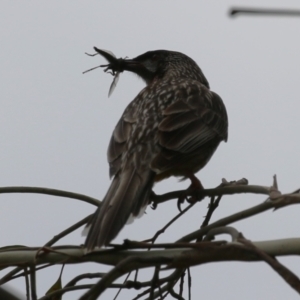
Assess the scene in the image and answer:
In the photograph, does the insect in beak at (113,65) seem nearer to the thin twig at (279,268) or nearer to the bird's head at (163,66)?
the bird's head at (163,66)

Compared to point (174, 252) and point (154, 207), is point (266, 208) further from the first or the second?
point (154, 207)

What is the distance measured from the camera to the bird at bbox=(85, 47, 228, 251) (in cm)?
370

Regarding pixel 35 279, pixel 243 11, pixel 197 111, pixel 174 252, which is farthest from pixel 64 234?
pixel 197 111

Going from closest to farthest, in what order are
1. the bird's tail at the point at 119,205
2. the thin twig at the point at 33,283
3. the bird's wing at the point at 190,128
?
the thin twig at the point at 33,283
the bird's tail at the point at 119,205
the bird's wing at the point at 190,128

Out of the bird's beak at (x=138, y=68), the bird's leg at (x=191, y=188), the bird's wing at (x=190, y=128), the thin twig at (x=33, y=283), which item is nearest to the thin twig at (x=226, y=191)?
the bird's leg at (x=191, y=188)

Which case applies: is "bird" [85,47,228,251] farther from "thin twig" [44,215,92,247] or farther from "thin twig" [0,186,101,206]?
"thin twig" [0,186,101,206]

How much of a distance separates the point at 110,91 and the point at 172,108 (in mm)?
707

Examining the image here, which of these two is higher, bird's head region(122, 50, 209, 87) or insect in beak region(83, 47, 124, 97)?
A: bird's head region(122, 50, 209, 87)

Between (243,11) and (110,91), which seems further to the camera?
(110,91)

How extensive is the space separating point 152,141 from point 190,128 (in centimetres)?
49

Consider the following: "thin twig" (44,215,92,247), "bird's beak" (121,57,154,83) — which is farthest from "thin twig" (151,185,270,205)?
"bird's beak" (121,57,154,83)

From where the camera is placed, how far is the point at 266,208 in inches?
105

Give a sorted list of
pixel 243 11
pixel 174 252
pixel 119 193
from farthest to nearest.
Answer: pixel 119 193, pixel 174 252, pixel 243 11

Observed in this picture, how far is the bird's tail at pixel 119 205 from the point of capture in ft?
10.6
